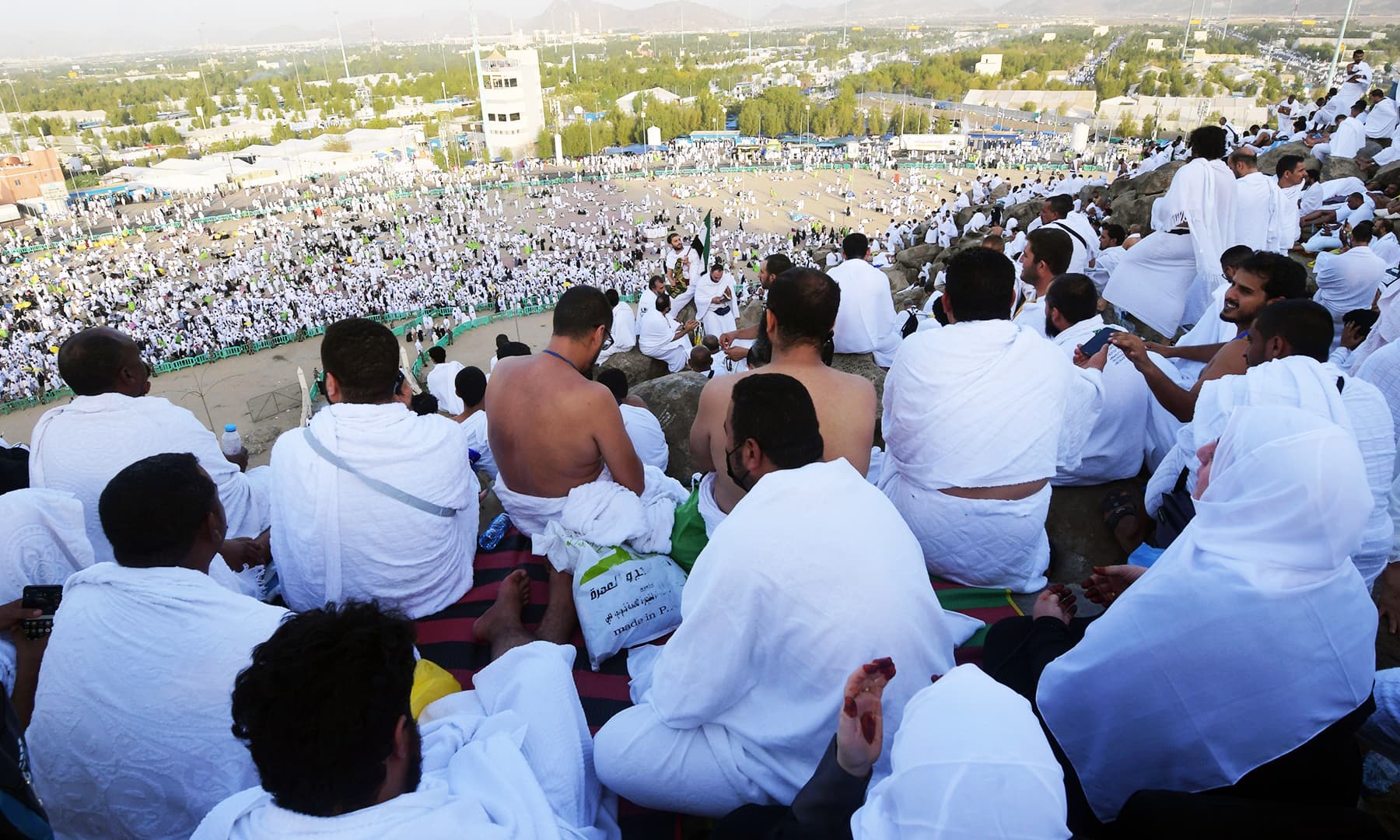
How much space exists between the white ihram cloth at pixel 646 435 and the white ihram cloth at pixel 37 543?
187cm

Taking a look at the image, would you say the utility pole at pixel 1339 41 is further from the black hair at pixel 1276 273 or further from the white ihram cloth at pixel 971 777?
the white ihram cloth at pixel 971 777

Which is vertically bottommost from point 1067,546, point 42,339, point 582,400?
point 42,339

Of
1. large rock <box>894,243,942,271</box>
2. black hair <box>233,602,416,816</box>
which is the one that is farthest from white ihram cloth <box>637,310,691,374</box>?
large rock <box>894,243,942,271</box>

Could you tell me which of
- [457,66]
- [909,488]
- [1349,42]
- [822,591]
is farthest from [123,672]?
[457,66]

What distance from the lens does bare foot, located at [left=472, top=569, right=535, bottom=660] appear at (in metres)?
2.03

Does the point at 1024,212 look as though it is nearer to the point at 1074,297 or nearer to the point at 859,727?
the point at 1074,297

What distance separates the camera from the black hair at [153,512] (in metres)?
1.45

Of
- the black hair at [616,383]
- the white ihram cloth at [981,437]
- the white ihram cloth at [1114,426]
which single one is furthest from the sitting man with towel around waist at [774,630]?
the black hair at [616,383]

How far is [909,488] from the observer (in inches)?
91.4

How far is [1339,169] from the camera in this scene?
27.4ft

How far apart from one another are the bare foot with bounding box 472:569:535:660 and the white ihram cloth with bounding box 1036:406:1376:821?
145cm

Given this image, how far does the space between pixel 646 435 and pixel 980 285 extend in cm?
157

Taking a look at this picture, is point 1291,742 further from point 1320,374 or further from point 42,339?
point 42,339

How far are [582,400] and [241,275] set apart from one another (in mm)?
21202
